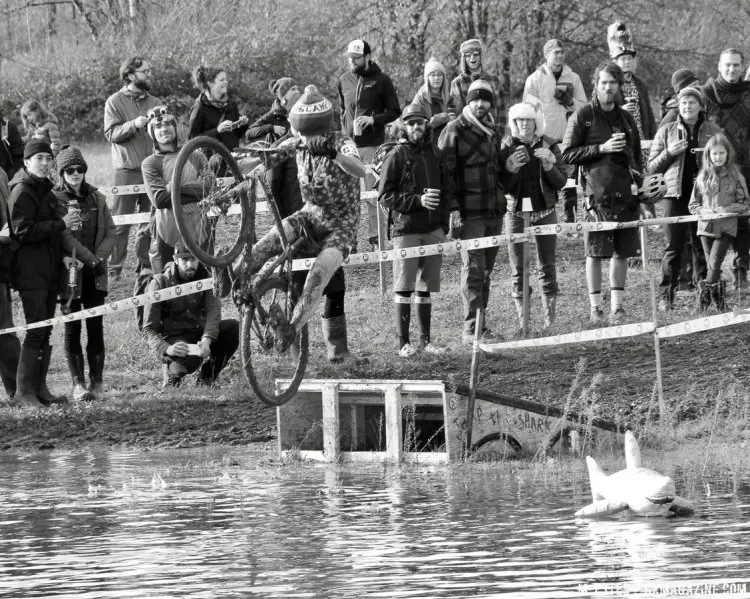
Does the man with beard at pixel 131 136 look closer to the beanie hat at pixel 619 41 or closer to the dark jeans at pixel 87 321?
the dark jeans at pixel 87 321

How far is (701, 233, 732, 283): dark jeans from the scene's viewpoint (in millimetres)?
15773

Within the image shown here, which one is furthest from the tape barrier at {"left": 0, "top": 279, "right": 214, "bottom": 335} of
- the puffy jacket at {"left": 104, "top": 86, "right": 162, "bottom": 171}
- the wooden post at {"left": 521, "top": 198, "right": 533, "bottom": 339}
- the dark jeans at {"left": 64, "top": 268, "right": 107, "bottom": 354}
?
the wooden post at {"left": 521, "top": 198, "right": 533, "bottom": 339}

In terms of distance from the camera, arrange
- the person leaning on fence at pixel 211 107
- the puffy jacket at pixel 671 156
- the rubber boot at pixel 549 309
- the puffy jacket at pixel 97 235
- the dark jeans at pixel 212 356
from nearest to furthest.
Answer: the puffy jacket at pixel 97 235
the dark jeans at pixel 212 356
the rubber boot at pixel 549 309
the puffy jacket at pixel 671 156
the person leaning on fence at pixel 211 107

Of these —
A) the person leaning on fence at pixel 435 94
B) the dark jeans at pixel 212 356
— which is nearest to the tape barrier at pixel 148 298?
the dark jeans at pixel 212 356

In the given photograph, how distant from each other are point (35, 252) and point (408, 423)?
4.03 m

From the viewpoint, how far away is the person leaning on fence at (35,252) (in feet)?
47.3

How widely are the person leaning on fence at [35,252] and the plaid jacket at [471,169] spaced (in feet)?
11.4

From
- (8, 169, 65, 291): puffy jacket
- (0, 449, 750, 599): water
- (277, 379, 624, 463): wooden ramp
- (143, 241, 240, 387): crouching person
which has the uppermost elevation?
(8, 169, 65, 291): puffy jacket

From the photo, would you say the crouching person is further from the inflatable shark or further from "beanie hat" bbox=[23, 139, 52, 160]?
the inflatable shark

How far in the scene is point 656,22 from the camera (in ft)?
80.7

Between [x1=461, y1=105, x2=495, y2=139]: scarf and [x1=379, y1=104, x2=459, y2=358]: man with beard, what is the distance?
17.8 inches

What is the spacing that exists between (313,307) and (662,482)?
110 inches

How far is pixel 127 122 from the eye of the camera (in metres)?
17.0

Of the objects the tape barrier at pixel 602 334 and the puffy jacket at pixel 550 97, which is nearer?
the tape barrier at pixel 602 334
